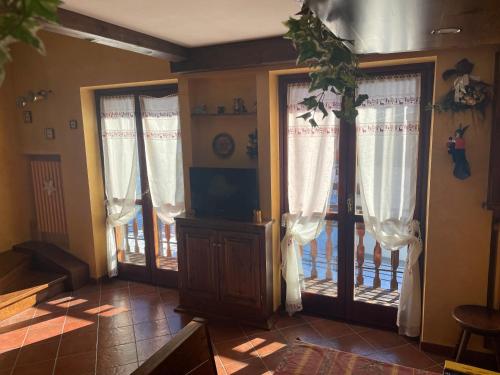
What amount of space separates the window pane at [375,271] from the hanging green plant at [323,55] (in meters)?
2.54

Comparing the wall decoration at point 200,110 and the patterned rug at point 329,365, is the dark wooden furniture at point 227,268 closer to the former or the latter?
the wall decoration at point 200,110

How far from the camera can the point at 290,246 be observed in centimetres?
392

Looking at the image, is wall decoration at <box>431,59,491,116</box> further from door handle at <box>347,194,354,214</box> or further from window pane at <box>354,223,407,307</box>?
window pane at <box>354,223,407,307</box>

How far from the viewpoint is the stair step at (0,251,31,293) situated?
4633mm

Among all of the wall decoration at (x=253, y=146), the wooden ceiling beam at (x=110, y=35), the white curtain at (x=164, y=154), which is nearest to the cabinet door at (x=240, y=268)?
the wall decoration at (x=253, y=146)

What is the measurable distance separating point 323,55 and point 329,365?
1.27 metres

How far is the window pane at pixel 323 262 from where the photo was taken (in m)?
3.89

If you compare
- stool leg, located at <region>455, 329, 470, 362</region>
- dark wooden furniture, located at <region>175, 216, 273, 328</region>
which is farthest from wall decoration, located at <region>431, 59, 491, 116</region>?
dark wooden furniture, located at <region>175, 216, 273, 328</region>

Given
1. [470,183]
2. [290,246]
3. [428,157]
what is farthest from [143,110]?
[470,183]

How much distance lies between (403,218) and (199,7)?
2.34 m

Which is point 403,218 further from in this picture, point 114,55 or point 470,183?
point 114,55

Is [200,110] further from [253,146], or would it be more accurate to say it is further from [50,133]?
[50,133]

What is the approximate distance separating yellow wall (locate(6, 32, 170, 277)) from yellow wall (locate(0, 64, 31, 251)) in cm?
5

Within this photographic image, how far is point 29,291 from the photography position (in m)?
4.46
